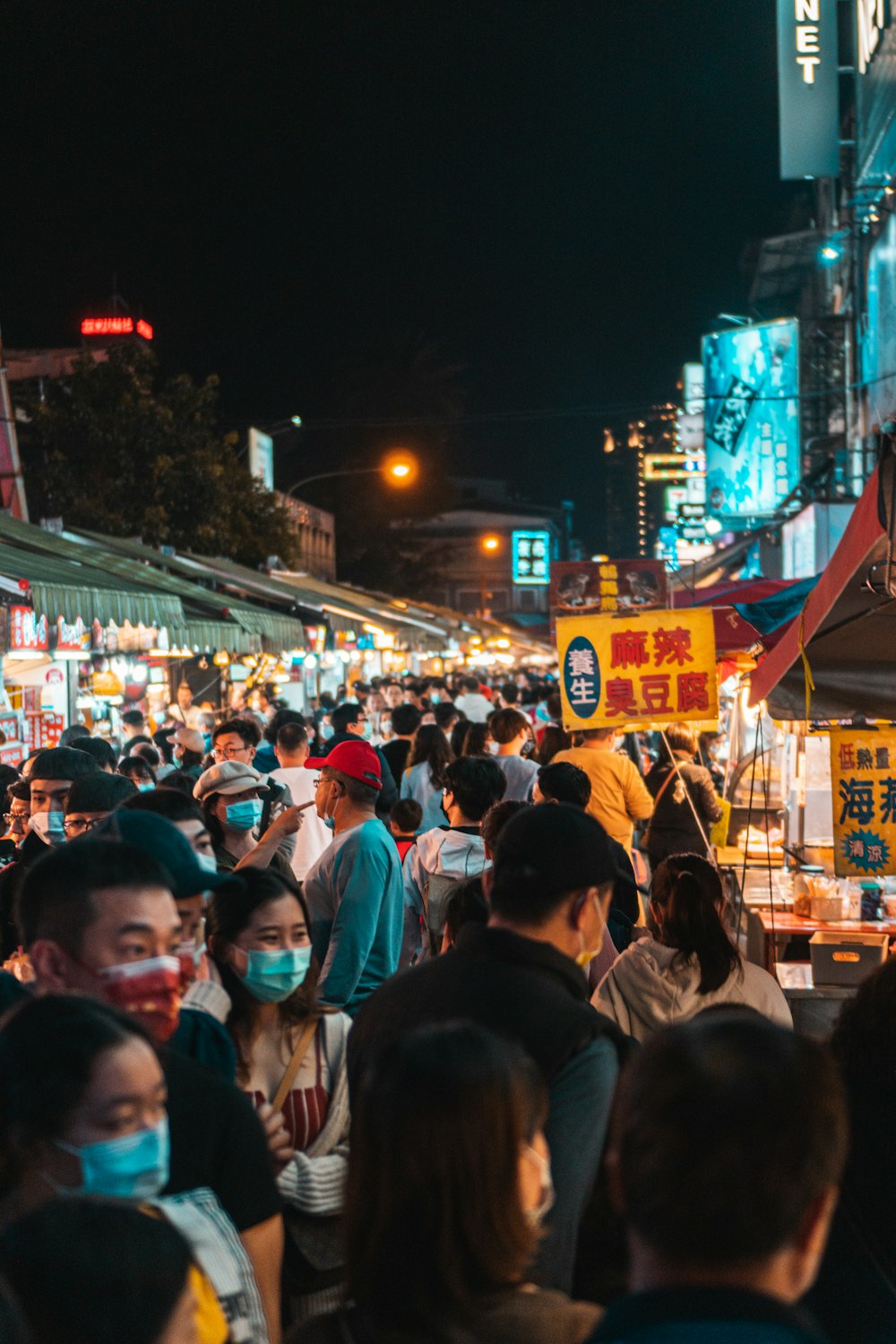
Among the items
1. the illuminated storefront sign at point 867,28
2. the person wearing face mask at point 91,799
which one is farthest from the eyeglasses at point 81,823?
the illuminated storefront sign at point 867,28

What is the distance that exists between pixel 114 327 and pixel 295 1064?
5179cm

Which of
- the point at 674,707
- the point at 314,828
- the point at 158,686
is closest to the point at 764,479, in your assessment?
the point at 158,686

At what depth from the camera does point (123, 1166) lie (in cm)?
209

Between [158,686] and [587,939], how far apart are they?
16.5m

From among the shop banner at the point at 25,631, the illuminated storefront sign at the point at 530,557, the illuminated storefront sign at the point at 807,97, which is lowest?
the shop banner at the point at 25,631

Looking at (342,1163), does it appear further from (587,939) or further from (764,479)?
(764,479)

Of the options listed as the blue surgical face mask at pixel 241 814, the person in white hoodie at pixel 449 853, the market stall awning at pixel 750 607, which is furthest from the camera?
the market stall awning at pixel 750 607

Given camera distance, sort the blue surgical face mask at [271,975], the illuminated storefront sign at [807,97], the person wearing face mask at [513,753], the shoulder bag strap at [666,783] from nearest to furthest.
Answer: the blue surgical face mask at [271,975] < the person wearing face mask at [513,753] < the shoulder bag strap at [666,783] < the illuminated storefront sign at [807,97]

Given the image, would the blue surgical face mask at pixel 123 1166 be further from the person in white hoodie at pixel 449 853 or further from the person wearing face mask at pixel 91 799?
the person in white hoodie at pixel 449 853

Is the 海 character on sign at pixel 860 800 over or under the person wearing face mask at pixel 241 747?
under

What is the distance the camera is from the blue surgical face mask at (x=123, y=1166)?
2.06 metres

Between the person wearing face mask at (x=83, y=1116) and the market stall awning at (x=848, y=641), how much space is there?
3.25 m

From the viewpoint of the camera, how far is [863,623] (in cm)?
639

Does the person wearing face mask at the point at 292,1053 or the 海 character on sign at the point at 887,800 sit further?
the 海 character on sign at the point at 887,800
